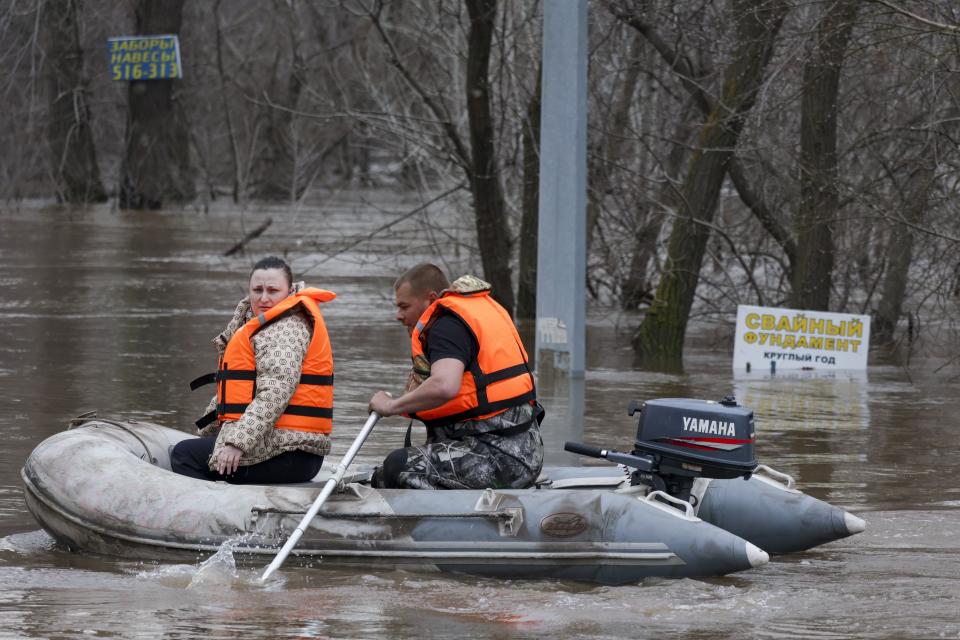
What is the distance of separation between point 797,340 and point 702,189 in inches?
63.0

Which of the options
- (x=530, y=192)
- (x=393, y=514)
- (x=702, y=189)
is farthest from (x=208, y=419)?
(x=530, y=192)

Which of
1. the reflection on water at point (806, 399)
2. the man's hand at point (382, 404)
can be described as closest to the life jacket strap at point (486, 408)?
the man's hand at point (382, 404)

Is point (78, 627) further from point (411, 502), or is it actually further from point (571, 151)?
point (571, 151)

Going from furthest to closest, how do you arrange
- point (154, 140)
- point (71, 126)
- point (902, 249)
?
1. point (154, 140)
2. point (71, 126)
3. point (902, 249)

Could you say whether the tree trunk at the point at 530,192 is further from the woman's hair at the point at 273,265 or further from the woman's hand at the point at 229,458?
the woman's hand at the point at 229,458

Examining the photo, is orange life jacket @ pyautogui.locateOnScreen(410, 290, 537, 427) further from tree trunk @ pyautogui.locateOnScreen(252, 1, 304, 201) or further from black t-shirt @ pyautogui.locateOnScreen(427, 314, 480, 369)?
tree trunk @ pyautogui.locateOnScreen(252, 1, 304, 201)

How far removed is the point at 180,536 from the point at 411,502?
0.99m

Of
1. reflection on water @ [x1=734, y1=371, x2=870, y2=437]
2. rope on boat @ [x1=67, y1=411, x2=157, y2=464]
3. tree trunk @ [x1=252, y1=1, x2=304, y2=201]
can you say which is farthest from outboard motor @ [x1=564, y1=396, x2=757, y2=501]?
tree trunk @ [x1=252, y1=1, x2=304, y2=201]

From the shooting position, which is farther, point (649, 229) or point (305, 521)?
point (649, 229)

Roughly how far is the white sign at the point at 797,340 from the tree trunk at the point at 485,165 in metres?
3.46

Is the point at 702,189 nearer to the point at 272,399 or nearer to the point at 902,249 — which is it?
the point at 902,249

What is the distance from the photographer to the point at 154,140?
35656 millimetres

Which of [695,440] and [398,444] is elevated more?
[695,440]

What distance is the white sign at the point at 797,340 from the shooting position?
12492mm
